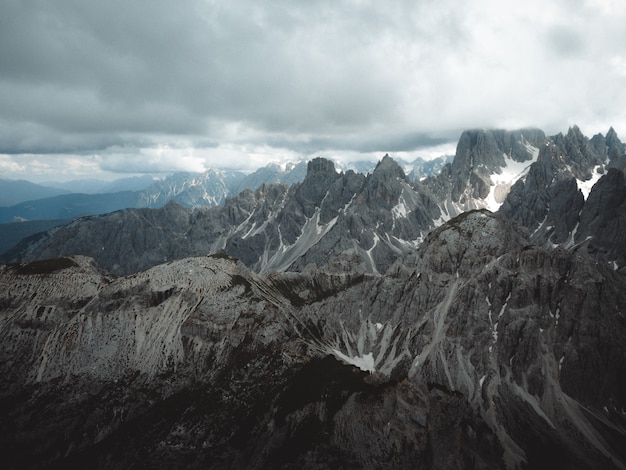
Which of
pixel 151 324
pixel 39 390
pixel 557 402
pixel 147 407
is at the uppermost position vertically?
pixel 151 324

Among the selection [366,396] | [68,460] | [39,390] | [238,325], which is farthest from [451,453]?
[39,390]

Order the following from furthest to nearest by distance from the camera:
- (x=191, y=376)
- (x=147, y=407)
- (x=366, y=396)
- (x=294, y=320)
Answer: (x=294, y=320) → (x=191, y=376) → (x=147, y=407) → (x=366, y=396)

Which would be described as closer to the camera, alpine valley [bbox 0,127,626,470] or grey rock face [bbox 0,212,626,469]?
alpine valley [bbox 0,127,626,470]

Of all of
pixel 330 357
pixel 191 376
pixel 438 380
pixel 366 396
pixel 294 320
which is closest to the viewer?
pixel 366 396

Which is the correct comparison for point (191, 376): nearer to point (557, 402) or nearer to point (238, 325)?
point (238, 325)

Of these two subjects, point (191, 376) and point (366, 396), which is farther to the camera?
point (191, 376)

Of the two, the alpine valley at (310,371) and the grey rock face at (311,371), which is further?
the grey rock face at (311,371)

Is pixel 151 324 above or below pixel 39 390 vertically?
above
